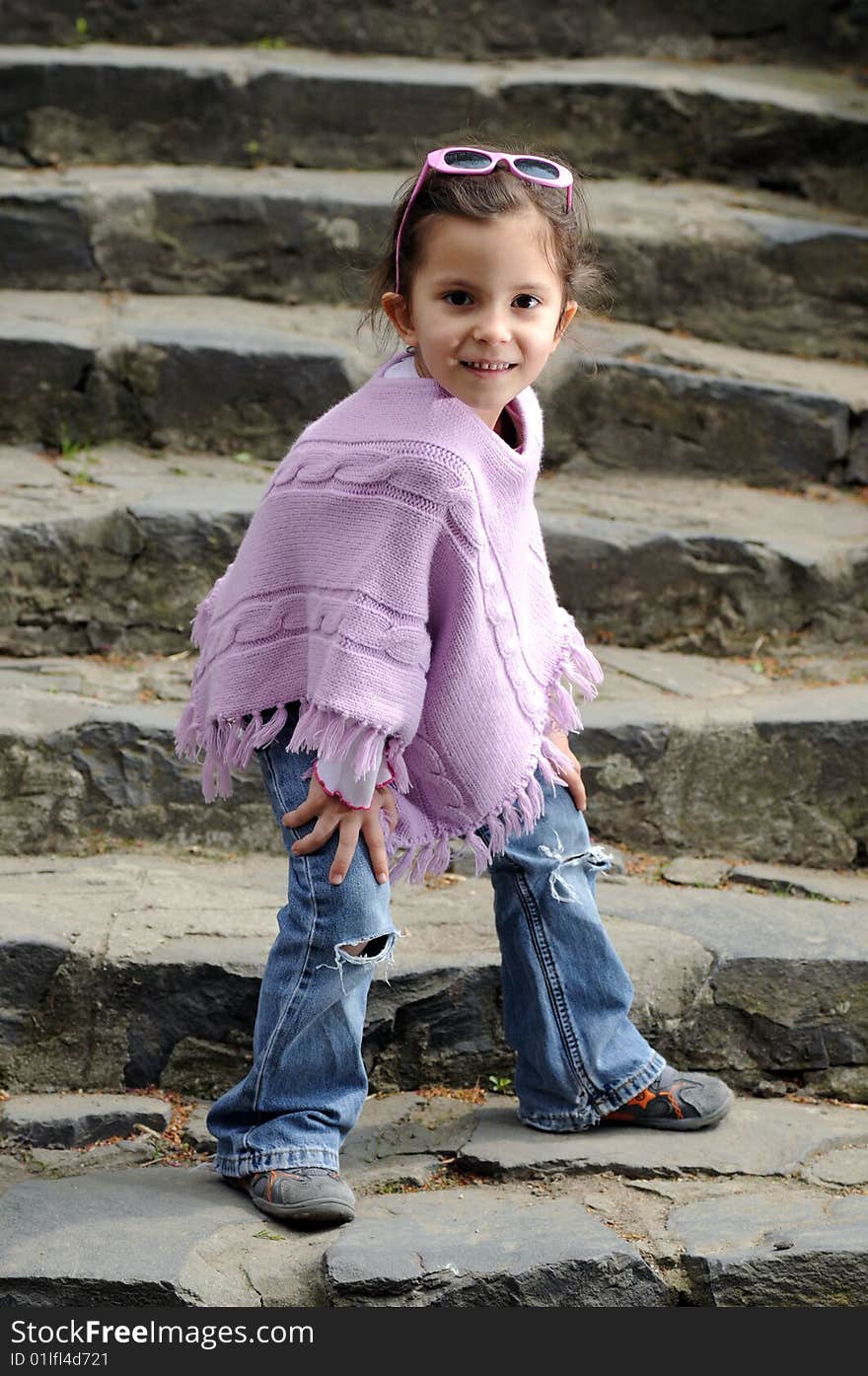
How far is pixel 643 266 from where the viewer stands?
4.70 meters

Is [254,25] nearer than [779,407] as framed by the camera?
No

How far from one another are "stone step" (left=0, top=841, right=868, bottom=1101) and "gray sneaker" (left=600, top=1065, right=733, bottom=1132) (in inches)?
6.9

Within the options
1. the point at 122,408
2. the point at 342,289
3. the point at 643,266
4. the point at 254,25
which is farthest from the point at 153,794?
the point at 254,25

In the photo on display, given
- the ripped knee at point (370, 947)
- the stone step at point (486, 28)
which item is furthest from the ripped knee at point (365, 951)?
the stone step at point (486, 28)

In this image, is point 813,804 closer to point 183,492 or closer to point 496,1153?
point 496,1153

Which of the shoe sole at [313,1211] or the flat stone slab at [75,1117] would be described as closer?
the shoe sole at [313,1211]

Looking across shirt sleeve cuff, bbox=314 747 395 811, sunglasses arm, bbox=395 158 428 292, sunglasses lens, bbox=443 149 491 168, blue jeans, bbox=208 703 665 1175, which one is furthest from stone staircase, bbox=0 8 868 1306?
sunglasses lens, bbox=443 149 491 168

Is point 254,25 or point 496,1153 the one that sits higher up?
point 254,25

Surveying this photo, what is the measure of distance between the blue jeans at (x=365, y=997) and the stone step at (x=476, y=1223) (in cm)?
10

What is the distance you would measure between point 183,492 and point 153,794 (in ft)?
3.00

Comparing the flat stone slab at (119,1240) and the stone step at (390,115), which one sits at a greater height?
→ the stone step at (390,115)

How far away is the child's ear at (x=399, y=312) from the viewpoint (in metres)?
2.40

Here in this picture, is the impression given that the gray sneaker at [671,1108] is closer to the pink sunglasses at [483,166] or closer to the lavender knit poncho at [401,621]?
the lavender knit poncho at [401,621]

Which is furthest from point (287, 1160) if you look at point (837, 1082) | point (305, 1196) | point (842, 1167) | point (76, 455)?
point (76, 455)
